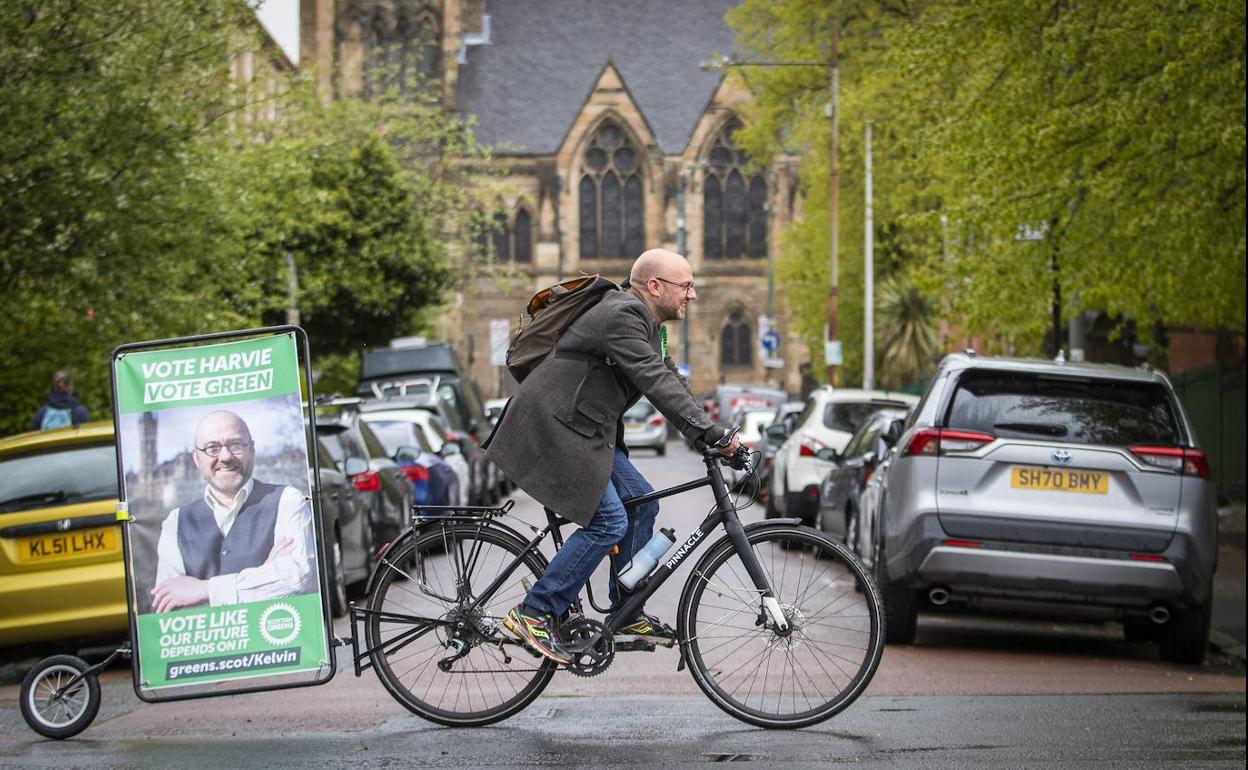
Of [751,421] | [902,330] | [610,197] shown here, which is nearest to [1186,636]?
[751,421]

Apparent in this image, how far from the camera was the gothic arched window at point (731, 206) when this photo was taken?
284 ft

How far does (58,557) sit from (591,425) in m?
4.47

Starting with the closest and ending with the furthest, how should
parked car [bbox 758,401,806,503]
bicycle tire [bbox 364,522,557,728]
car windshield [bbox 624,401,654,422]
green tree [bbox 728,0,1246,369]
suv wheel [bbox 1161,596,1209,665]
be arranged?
1. bicycle tire [bbox 364,522,557,728]
2. suv wheel [bbox 1161,596,1209,665]
3. green tree [bbox 728,0,1246,369]
4. parked car [bbox 758,401,806,503]
5. car windshield [bbox 624,401,654,422]

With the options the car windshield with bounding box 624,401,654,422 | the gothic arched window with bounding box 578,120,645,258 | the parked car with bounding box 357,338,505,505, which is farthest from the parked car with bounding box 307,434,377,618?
the gothic arched window with bounding box 578,120,645,258

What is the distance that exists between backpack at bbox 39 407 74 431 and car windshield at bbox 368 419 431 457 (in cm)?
318

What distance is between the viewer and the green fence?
2380cm

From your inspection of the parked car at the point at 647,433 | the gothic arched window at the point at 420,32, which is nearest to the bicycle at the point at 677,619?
the parked car at the point at 647,433

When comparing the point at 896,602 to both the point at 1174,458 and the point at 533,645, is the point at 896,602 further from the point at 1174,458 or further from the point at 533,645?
the point at 533,645

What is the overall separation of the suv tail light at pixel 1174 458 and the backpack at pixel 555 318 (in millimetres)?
4416

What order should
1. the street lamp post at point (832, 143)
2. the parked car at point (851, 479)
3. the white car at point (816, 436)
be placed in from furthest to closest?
the street lamp post at point (832, 143)
the white car at point (816, 436)
the parked car at point (851, 479)

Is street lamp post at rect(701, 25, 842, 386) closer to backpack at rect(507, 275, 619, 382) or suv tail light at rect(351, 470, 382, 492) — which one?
suv tail light at rect(351, 470, 382, 492)

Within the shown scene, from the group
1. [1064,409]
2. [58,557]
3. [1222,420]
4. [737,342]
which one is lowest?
[737,342]

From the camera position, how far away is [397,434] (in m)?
20.7

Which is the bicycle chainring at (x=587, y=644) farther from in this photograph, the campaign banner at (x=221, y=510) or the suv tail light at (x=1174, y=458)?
A: the suv tail light at (x=1174, y=458)
